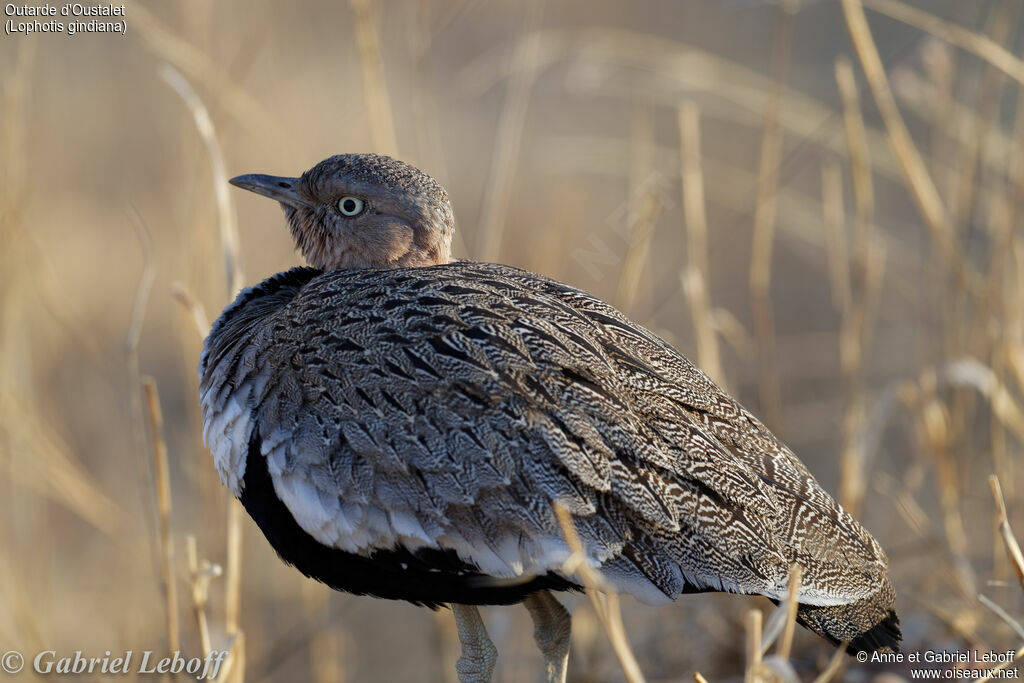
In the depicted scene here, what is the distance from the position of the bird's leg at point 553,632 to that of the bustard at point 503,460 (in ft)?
0.55

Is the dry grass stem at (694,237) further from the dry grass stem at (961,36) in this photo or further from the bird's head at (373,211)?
the bird's head at (373,211)

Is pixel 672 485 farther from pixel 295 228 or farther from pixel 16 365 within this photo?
pixel 16 365

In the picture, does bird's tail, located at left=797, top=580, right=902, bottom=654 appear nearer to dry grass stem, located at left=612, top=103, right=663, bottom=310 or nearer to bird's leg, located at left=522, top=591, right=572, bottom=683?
bird's leg, located at left=522, top=591, right=572, bottom=683

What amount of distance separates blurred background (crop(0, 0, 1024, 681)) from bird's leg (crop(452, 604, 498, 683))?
1.68ft

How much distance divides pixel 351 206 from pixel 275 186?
25 centimetres

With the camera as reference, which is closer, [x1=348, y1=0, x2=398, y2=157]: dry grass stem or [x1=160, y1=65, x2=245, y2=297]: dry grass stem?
[x1=160, y1=65, x2=245, y2=297]: dry grass stem

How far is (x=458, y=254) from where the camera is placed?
4.14 meters

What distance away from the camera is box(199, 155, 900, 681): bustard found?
6.78 feet

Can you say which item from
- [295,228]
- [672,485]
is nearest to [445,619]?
[295,228]

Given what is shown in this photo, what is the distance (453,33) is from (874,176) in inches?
142

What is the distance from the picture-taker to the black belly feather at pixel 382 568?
2146 mm

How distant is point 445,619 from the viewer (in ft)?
12.1

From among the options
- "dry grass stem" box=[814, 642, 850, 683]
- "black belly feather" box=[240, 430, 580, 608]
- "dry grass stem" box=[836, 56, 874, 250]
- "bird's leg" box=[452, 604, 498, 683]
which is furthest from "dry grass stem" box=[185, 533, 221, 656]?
"dry grass stem" box=[836, 56, 874, 250]

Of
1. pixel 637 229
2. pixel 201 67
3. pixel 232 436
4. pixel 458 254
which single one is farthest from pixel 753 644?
pixel 458 254
